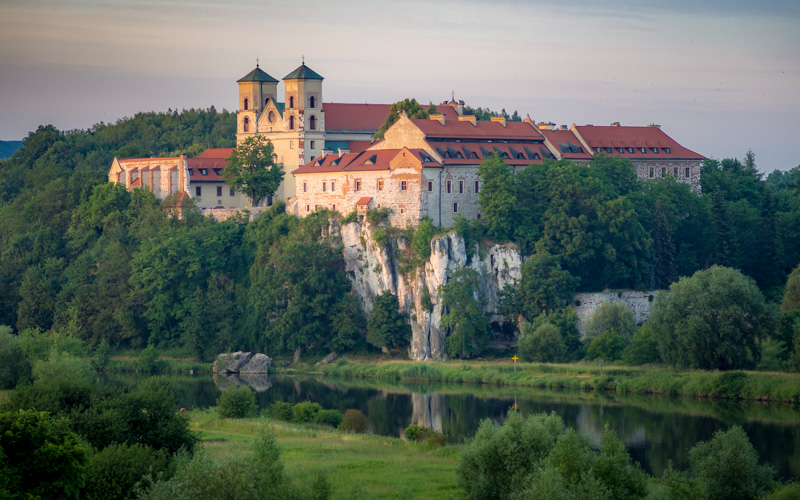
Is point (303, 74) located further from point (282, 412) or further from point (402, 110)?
point (282, 412)

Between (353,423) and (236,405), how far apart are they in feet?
16.9

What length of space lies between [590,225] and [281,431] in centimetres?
3026

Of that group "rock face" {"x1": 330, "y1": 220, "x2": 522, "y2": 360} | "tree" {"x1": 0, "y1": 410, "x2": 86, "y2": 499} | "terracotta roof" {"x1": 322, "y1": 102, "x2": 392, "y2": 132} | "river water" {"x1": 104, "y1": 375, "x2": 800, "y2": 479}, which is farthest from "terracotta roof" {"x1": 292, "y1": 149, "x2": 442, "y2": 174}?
"tree" {"x1": 0, "y1": 410, "x2": 86, "y2": 499}

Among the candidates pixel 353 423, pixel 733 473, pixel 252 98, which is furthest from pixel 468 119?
pixel 733 473

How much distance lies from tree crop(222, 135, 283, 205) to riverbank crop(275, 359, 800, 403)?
569 inches

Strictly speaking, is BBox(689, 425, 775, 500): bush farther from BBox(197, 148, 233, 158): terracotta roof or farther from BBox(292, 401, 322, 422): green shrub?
BBox(197, 148, 233, 158): terracotta roof

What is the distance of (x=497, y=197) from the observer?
231ft

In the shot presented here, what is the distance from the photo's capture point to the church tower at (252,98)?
86812 millimetres

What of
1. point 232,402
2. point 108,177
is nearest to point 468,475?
point 232,402

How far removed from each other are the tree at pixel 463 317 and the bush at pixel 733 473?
3153 cm

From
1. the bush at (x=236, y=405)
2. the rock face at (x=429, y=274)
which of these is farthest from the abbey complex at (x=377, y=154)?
the bush at (x=236, y=405)

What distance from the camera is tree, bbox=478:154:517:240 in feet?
230

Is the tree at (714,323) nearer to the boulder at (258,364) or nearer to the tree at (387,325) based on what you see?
the tree at (387,325)

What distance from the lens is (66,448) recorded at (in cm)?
2791
